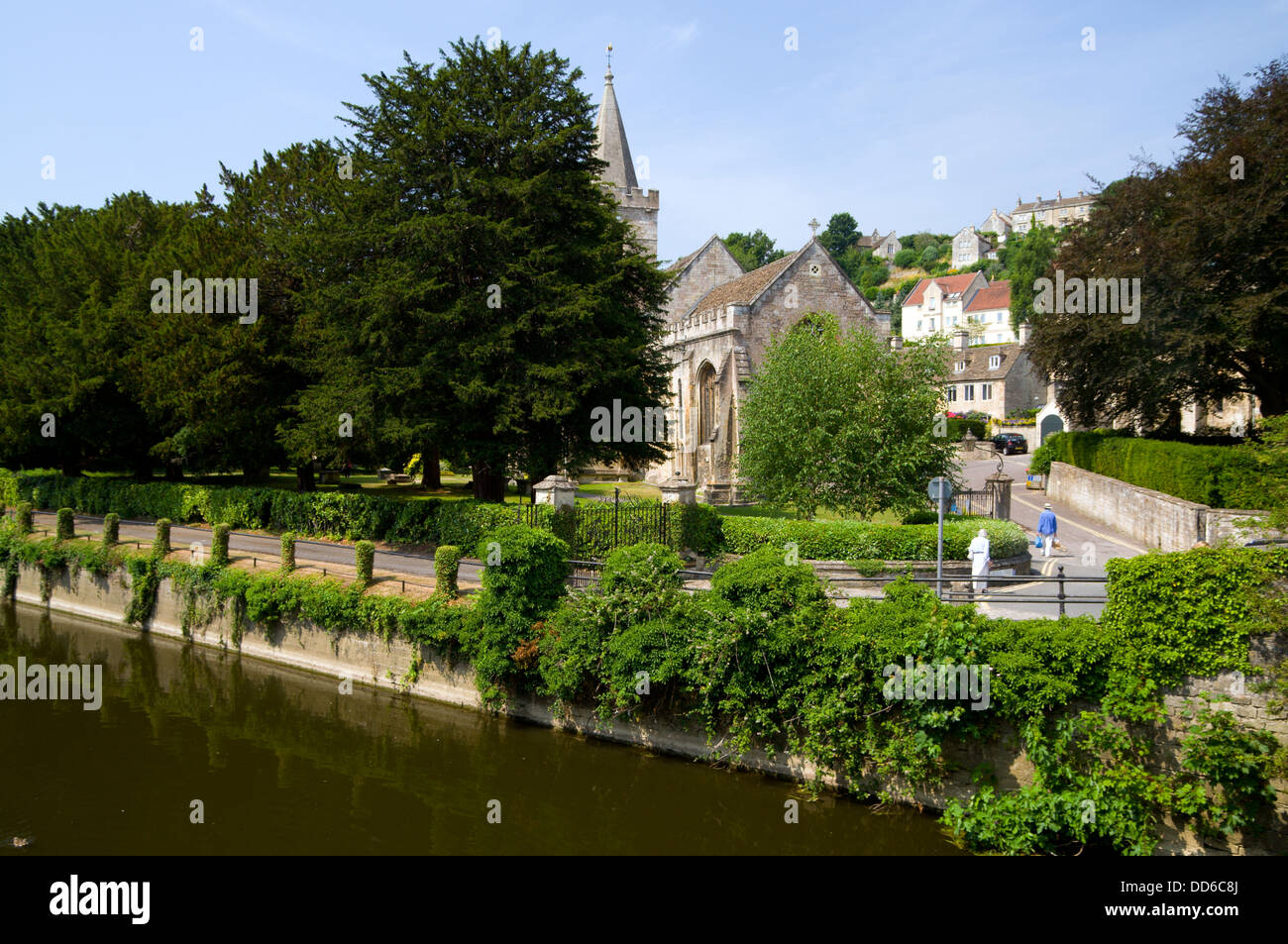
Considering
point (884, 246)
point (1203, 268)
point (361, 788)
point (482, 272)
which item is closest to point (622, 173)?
point (482, 272)

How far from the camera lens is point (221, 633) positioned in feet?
64.0

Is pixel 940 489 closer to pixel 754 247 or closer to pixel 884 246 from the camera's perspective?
pixel 754 247

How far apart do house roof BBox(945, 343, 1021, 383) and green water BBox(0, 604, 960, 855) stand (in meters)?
56.6

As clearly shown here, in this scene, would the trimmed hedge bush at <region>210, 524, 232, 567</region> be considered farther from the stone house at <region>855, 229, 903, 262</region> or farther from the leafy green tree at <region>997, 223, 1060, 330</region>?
the stone house at <region>855, 229, 903, 262</region>

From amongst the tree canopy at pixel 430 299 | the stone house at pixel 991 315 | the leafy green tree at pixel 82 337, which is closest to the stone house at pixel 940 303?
the stone house at pixel 991 315

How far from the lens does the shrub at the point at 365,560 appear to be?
55.1ft

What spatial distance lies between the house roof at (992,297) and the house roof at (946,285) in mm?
4573

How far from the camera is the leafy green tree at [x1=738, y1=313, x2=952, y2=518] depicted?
19672 mm

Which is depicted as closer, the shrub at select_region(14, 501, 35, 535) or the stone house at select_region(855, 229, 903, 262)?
the shrub at select_region(14, 501, 35, 535)

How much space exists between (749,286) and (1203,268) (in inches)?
772

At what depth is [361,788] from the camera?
12141mm

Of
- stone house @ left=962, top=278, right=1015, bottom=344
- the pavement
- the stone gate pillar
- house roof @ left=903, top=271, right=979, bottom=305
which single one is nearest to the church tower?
the pavement

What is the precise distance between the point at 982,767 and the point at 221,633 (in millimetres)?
17489
